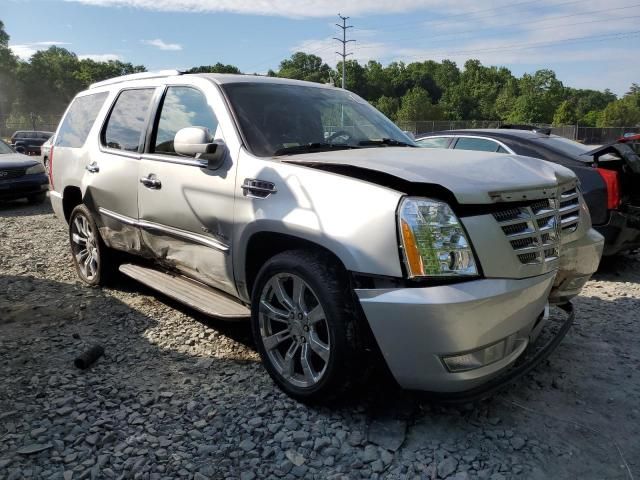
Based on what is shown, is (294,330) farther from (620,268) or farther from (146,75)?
(620,268)

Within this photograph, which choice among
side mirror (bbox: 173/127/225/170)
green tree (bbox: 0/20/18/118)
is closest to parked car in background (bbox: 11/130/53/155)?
side mirror (bbox: 173/127/225/170)

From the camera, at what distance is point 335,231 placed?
2588mm

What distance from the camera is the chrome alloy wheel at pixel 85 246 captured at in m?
5.02

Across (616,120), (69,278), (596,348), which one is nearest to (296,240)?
(596,348)

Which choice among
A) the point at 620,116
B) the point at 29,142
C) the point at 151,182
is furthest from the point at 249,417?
the point at 620,116

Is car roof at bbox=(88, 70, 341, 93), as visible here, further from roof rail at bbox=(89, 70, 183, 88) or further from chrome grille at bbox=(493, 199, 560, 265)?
chrome grille at bbox=(493, 199, 560, 265)

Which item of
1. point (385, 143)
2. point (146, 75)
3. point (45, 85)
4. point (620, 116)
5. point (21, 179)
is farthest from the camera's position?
point (45, 85)

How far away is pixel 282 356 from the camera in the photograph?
3129 mm

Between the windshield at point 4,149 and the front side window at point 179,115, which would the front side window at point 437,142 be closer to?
the front side window at point 179,115

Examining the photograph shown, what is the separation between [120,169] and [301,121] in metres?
1.67

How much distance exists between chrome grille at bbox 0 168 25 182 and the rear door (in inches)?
278

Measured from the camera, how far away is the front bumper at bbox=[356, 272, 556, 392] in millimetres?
2322

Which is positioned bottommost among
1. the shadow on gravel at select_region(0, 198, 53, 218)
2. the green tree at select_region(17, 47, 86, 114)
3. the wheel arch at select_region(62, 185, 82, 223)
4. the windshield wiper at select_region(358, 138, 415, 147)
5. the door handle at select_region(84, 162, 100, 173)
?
the shadow on gravel at select_region(0, 198, 53, 218)

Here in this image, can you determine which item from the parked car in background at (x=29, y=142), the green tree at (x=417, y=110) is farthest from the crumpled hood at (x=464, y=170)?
the green tree at (x=417, y=110)
